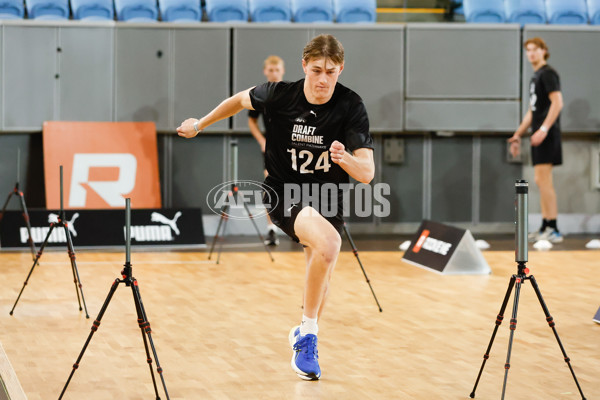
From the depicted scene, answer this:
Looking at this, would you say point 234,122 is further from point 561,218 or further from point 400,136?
point 561,218

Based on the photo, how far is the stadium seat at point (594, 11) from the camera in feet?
38.0

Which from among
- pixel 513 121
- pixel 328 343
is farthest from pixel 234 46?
pixel 328 343

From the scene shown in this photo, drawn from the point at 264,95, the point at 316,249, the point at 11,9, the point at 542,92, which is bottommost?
the point at 316,249

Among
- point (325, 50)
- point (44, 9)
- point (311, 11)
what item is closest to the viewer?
point (325, 50)

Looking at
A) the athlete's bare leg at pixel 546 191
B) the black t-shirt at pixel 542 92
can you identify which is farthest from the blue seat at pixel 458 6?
the athlete's bare leg at pixel 546 191

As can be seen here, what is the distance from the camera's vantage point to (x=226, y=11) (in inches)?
437

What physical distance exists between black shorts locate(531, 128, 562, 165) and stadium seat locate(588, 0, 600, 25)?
2509 millimetres

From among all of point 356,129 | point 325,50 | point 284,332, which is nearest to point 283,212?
point 356,129

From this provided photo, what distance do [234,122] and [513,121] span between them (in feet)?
12.2

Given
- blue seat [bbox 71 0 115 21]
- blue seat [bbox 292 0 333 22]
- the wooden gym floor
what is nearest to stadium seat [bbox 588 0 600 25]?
blue seat [bbox 292 0 333 22]

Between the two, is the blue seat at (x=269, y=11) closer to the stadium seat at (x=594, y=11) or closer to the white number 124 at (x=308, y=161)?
the stadium seat at (x=594, y=11)

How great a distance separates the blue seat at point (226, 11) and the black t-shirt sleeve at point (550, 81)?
3980mm

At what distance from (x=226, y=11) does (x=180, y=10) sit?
24.2 inches

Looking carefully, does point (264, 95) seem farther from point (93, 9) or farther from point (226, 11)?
point (93, 9)
